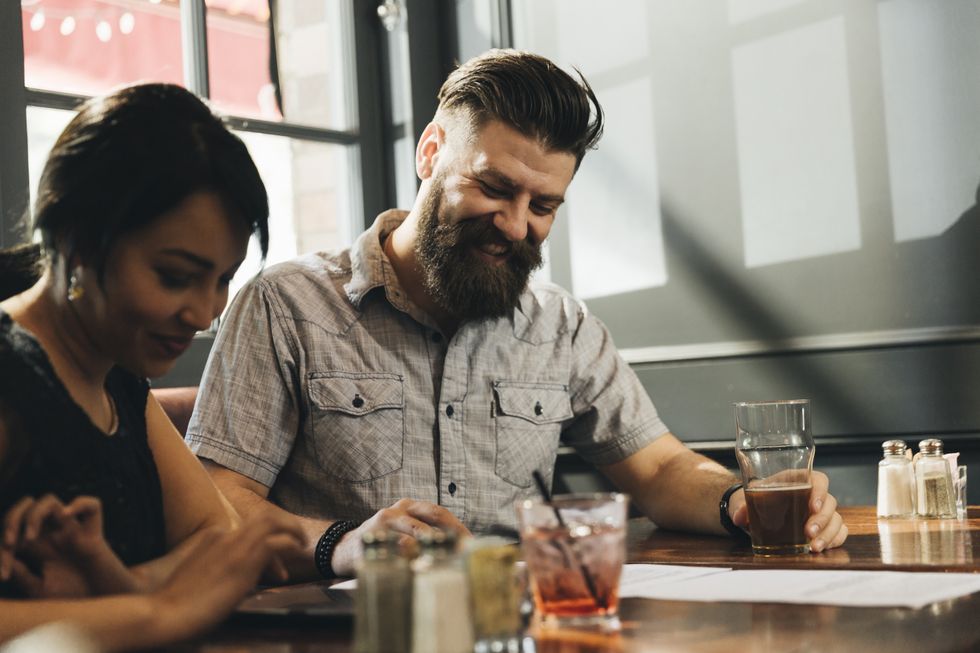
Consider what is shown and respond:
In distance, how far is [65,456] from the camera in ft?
3.52

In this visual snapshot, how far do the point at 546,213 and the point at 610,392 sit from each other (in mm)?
384

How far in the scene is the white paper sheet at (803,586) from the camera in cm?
96

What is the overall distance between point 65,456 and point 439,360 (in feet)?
2.91

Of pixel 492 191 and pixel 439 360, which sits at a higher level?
pixel 492 191

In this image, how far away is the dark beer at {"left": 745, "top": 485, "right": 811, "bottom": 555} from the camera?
133 cm

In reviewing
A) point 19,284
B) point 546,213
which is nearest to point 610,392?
point 546,213

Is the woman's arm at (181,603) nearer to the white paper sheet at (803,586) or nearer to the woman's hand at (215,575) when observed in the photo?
the woman's hand at (215,575)

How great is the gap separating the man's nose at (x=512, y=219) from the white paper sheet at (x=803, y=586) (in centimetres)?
81

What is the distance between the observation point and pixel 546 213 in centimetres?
194

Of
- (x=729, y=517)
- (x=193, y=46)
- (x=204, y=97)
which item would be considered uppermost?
(x=193, y=46)

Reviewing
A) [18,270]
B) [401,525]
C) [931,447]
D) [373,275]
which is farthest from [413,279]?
[931,447]

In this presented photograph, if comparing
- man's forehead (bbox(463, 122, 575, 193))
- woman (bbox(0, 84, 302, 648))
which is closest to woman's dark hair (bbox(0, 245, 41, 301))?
woman (bbox(0, 84, 302, 648))

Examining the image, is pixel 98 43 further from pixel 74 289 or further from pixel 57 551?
pixel 57 551

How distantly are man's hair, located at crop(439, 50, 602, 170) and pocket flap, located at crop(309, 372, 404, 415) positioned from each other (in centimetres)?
48
